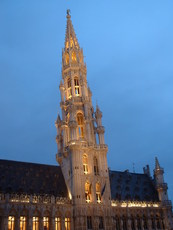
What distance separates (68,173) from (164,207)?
27.4 m

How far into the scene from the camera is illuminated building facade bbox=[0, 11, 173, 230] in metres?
61.2

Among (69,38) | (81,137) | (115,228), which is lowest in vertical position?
(115,228)

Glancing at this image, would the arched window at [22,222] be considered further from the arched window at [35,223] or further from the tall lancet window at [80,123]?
the tall lancet window at [80,123]

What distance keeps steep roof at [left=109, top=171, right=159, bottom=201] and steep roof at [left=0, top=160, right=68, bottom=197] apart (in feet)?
49.9

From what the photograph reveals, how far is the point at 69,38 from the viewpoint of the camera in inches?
3479

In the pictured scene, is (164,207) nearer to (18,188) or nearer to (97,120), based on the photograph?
(97,120)

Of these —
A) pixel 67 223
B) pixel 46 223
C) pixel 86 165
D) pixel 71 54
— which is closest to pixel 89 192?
pixel 86 165

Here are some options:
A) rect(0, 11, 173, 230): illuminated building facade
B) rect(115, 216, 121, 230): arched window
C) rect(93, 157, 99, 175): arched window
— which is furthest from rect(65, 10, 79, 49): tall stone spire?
rect(115, 216, 121, 230): arched window

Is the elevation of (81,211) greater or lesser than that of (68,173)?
lesser

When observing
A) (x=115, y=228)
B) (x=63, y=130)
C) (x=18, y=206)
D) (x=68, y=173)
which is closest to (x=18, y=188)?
(x=18, y=206)

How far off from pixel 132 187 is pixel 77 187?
21718mm

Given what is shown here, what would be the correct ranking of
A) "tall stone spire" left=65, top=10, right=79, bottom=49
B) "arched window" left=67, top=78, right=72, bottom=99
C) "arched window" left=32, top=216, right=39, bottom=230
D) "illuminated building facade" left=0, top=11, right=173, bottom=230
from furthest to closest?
1. "tall stone spire" left=65, top=10, right=79, bottom=49
2. "arched window" left=67, top=78, right=72, bottom=99
3. "illuminated building facade" left=0, top=11, right=173, bottom=230
4. "arched window" left=32, top=216, right=39, bottom=230

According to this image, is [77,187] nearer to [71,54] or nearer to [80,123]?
[80,123]

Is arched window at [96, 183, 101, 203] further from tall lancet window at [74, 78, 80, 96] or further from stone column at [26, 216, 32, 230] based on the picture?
tall lancet window at [74, 78, 80, 96]
